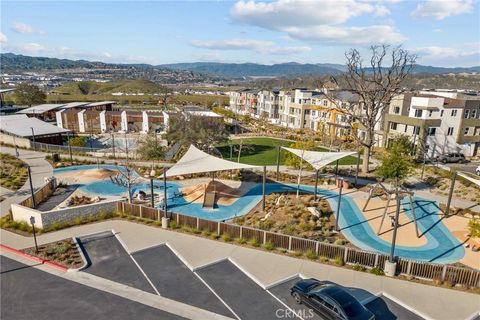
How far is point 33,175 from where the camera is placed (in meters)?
36.3

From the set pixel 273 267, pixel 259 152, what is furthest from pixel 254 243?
pixel 259 152

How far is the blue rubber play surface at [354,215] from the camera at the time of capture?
2075 cm

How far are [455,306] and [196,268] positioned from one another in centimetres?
1283

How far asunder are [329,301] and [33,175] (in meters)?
35.4

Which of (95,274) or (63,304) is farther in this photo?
(95,274)

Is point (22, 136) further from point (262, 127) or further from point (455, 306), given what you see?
point (455, 306)

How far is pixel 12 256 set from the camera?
1945cm

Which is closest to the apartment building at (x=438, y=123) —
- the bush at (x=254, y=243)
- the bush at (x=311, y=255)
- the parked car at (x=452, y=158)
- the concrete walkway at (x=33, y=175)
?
the parked car at (x=452, y=158)

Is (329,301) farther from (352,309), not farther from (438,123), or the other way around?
(438,123)

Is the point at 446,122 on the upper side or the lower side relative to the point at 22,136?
upper

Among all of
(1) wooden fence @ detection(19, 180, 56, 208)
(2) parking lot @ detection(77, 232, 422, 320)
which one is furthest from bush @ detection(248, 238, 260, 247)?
(1) wooden fence @ detection(19, 180, 56, 208)

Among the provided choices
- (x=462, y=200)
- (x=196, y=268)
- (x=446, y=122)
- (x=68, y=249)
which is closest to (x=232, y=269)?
(x=196, y=268)

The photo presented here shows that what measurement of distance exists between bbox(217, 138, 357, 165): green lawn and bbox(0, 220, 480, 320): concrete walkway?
22786 millimetres

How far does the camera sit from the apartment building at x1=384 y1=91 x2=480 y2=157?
46812 millimetres
